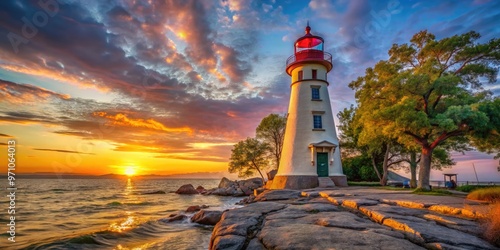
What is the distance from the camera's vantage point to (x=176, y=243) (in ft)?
30.4

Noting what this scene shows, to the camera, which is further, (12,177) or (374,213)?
(12,177)

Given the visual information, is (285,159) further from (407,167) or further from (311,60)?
(407,167)

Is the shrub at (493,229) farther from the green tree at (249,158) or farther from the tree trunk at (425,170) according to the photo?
the green tree at (249,158)

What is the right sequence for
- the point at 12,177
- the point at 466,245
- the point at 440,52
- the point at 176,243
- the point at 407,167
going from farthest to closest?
the point at 407,167 < the point at 440,52 < the point at 176,243 < the point at 12,177 < the point at 466,245

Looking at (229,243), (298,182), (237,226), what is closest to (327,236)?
(229,243)

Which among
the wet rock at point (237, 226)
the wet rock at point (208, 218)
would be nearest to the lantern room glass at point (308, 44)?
the wet rock at point (208, 218)

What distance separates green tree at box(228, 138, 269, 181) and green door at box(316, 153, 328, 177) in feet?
62.1

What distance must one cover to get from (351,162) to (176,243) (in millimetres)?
26686

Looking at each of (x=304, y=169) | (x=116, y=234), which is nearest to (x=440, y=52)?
(x=304, y=169)

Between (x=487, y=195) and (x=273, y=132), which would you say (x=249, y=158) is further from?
(x=487, y=195)

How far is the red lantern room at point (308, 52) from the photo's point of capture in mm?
20172

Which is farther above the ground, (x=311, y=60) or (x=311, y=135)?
(x=311, y=60)

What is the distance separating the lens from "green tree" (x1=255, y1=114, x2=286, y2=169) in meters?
36.1

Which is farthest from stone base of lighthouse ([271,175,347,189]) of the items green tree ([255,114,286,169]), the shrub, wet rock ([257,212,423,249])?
green tree ([255,114,286,169])
